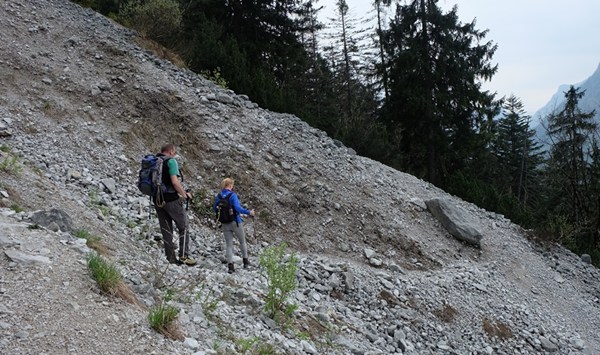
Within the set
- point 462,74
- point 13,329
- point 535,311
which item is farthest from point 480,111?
point 13,329

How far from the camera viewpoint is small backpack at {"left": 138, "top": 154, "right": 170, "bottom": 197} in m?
6.79

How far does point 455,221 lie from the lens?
512 inches

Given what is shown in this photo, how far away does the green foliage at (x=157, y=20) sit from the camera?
16344 millimetres

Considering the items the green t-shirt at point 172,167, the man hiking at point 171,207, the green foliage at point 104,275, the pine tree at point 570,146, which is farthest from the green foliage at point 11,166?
the pine tree at point 570,146

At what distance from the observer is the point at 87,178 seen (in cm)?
871

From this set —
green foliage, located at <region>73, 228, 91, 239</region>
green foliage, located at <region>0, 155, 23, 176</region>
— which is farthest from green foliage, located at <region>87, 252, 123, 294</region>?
green foliage, located at <region>0, 155, 23, 176</region>

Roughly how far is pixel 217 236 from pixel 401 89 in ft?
54.1

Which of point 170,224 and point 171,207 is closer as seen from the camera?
point 171,207

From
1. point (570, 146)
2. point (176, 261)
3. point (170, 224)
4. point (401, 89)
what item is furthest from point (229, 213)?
point (570, 146)

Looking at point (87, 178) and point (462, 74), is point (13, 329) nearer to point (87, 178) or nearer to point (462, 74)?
point (87, 178)

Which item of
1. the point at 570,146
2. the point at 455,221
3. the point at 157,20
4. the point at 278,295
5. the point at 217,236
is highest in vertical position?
the point at 157,20

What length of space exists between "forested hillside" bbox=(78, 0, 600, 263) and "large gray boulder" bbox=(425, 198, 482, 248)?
4.51 meters

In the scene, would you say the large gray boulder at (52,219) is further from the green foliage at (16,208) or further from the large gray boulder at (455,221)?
the large gray boulder at (455,221)

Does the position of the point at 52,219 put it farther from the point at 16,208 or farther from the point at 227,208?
the point at 227,208
